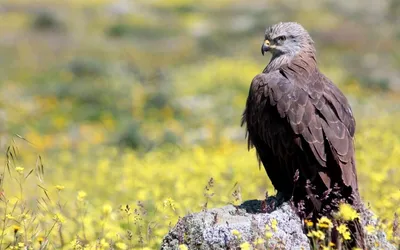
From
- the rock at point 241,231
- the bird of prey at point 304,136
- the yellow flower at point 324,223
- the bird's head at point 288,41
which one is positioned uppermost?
the bird's head at point 288,41

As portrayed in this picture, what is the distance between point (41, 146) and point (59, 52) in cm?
1564

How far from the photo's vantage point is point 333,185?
4.44 meters

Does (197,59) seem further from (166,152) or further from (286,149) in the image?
(286,149)

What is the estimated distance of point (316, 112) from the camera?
4.63 metres

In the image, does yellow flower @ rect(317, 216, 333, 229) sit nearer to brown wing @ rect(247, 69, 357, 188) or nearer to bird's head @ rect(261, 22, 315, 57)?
brown wing @ rect(247, 69, 357, 188)

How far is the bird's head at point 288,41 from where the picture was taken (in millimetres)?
5500

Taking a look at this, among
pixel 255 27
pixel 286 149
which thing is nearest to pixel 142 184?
pixel 286 149

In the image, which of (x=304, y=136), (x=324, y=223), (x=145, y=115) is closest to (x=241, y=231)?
(x=324, y=223)

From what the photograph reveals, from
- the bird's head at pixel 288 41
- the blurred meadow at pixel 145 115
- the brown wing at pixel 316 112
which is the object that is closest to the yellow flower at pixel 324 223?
the brown wing at pixel 316 112

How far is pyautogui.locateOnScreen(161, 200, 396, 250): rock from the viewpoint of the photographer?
402cm

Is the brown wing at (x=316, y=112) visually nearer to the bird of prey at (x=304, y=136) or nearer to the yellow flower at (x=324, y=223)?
the bird of prey at (x=304, y=136)

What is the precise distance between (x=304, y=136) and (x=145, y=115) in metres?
11.2

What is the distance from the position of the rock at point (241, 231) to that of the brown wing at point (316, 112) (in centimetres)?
37

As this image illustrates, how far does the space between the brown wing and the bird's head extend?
506 millimetres
